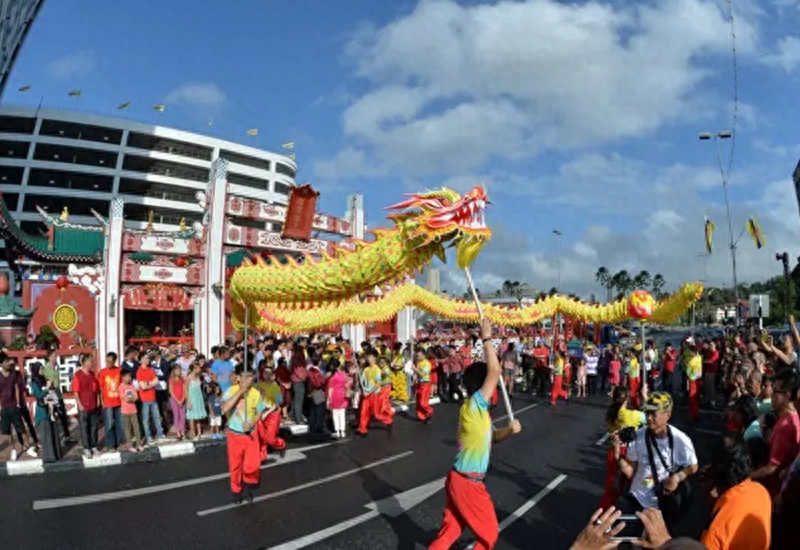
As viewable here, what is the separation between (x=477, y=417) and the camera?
14.2ft

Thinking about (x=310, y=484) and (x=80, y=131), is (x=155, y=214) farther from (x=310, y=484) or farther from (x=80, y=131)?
(x=310, y=484)

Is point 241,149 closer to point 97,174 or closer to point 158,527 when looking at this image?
point 97,174

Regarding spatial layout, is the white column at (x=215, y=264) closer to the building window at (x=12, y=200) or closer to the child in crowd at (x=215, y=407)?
the child in crowd at (x=215, y=407)

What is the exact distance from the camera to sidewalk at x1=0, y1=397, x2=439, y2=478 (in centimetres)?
837

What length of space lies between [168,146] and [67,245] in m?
36.5

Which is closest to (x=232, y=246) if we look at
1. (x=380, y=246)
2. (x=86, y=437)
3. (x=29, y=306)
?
(x=86, y=437)

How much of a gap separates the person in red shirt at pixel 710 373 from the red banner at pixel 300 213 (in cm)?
1016

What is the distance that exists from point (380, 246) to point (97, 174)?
47939 millimetres

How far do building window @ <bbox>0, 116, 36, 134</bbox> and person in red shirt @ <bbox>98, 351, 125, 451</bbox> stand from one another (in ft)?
148

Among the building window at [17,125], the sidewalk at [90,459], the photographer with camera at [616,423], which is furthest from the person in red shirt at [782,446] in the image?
the building window at [17,125]

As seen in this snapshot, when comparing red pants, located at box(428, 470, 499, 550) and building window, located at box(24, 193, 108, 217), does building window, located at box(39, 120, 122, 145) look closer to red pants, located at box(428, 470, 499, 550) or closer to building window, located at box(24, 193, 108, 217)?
building window, located at box(24, 193, 108, 217)

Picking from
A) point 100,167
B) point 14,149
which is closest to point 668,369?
point 100,167

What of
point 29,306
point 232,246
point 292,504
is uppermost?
point 232,246

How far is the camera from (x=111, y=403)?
30.6 ft
